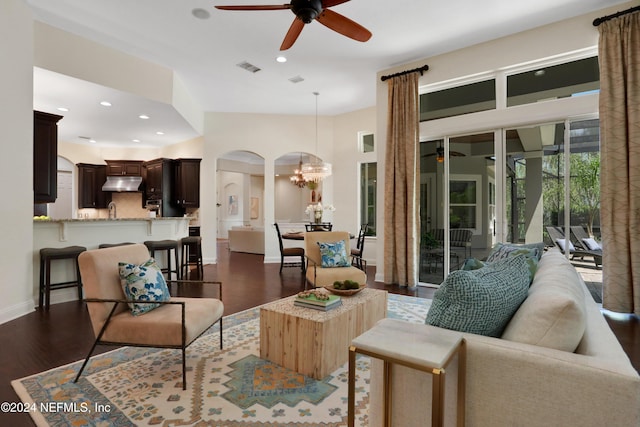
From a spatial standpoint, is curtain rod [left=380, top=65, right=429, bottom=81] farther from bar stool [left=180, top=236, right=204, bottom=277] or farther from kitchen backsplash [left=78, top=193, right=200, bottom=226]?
kitchen backsplash [left=78, top=193, right=200, bottom=226]

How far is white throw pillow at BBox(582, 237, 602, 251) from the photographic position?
416 cm

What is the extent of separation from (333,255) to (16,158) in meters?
3.94

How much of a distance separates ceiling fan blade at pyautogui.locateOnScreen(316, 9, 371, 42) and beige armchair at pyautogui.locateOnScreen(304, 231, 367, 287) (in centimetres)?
266

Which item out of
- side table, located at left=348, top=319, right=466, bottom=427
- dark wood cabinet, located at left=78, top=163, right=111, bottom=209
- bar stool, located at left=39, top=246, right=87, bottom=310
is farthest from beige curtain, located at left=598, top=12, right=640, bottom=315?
dark wood cabinet, located at left=78, top=163, right=111, bottom=209

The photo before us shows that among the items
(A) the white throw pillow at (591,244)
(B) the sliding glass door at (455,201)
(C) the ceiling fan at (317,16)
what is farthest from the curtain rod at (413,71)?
(A) the white throw pillow at (591,244)

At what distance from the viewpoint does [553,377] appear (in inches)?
44.4

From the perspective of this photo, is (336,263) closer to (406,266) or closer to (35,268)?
(406,266)

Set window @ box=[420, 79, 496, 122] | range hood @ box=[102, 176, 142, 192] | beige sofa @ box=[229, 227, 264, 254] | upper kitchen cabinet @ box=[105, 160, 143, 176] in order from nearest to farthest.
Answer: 1. window @ box=[420, 79, 496, 122]
2. range hood @ box=[102, 176, 142, 192]
3. upper kitchen cabinet @ box=[105, 160, 143, 176]
4. beige sofa @ box=[229, 227, 264, 254]

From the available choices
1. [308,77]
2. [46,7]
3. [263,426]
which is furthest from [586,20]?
[46,7]

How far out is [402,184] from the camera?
5.31 meters

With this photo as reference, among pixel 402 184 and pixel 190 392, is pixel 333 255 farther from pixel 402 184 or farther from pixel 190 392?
pixel 190 392

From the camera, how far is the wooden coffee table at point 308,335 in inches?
91.8

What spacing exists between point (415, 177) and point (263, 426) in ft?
14.1

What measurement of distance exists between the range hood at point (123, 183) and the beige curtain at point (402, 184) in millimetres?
6575
